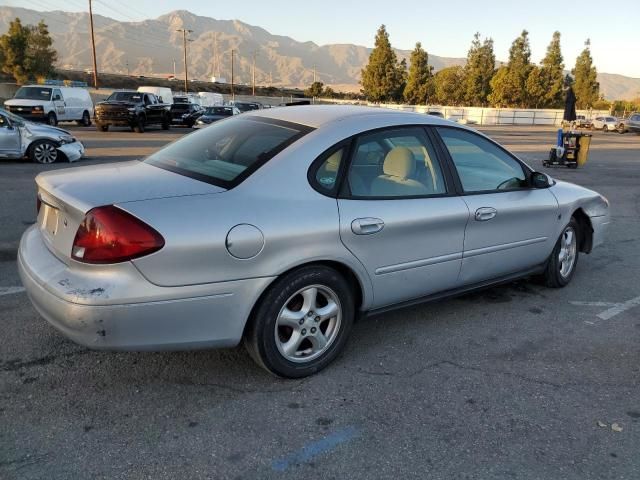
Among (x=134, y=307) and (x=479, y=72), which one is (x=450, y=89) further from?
(x=134, y=307)

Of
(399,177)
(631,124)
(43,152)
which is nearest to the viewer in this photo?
(399,177)

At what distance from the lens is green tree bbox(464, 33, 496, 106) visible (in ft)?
218

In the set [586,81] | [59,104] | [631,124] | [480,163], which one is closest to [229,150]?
[480,163]

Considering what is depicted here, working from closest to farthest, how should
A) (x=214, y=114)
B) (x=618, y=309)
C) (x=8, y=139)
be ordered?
(x=618, y=309) < (x=8, y=139) < (x=214, y=114)

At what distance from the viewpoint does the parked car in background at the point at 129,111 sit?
78.5 feet

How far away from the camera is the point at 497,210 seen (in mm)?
4141

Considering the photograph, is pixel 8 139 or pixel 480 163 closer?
pixel 480 163

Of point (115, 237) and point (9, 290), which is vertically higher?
point (115, 237)

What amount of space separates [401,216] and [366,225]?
0.31 m

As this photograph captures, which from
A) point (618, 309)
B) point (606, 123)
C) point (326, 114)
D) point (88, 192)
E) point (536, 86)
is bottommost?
point (618, 309)

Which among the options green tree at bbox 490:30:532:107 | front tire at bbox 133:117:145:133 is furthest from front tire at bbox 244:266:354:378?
green tree at bbox 490:30:532:107

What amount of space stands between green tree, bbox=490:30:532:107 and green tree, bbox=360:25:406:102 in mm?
10888

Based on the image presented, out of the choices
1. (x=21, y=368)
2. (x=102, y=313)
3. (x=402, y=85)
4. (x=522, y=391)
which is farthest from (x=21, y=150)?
(x=402, y=85)

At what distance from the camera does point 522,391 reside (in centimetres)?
329
